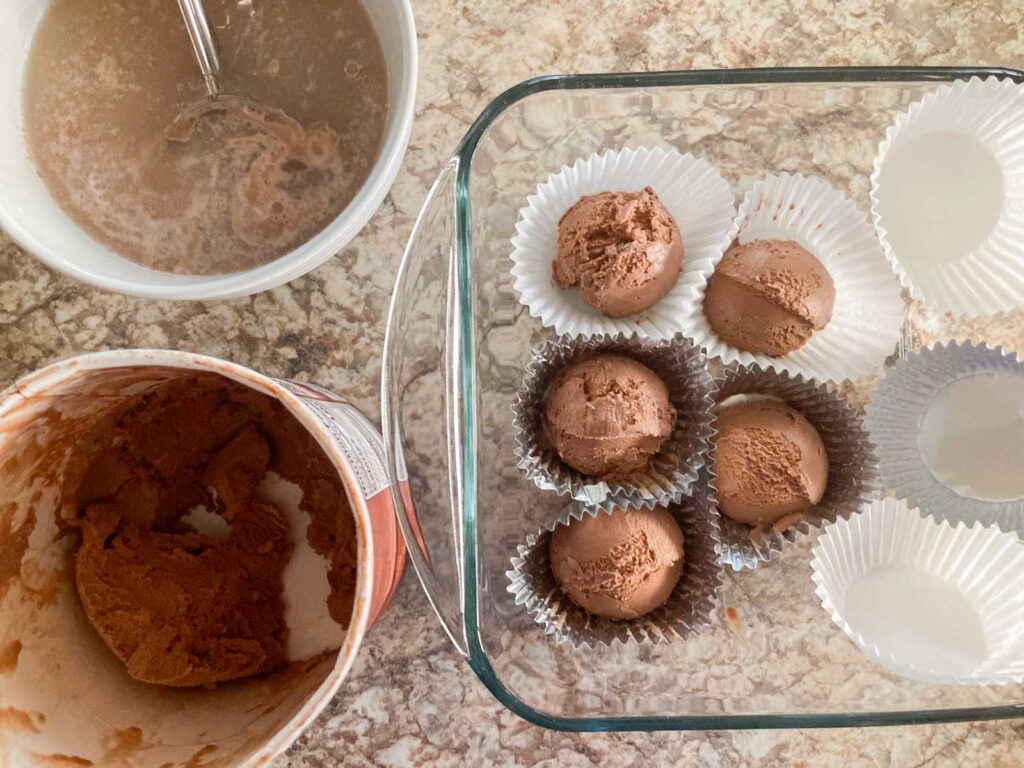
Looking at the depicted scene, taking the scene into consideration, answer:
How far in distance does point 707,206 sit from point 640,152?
80mm

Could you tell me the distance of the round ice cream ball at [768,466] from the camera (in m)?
0.75

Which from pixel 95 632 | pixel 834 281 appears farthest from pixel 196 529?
pixel 834 281

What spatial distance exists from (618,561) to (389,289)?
360 millimetres

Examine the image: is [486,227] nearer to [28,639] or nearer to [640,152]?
[640,152]

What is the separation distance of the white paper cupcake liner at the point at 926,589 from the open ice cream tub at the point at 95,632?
1.31 feet

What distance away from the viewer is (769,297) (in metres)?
0.75

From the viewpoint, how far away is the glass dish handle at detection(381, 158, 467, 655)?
0.74 metres

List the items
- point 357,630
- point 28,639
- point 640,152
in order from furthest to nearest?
point 640,152 → point 28,639 → point 357,630

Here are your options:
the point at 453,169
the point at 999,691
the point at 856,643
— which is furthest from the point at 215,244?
the point at 999,691

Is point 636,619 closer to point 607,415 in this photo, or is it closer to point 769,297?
point 607,415

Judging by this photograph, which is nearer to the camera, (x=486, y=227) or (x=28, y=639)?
(x=28, y=639)

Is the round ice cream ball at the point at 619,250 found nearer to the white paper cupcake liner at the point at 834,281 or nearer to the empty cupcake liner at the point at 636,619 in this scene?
the white paper cupcake liner at the point at 834,281

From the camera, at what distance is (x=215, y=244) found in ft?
2.31

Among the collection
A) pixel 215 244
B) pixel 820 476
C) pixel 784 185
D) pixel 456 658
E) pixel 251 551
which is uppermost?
pixel 784 185
